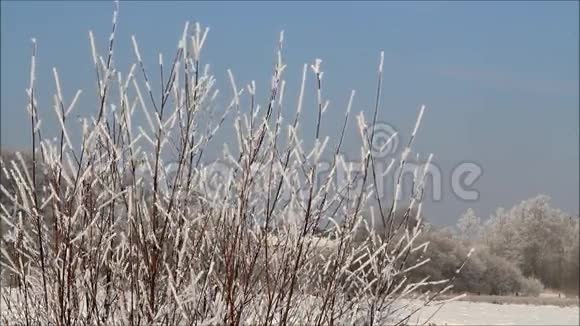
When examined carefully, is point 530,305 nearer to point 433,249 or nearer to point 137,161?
point 433,249

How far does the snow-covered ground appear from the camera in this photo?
8.24m

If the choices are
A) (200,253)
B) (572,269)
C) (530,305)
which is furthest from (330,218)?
(572,269)

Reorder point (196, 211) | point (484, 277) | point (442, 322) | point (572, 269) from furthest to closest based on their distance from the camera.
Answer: point (572, 269)
point (484, 277)
point (442, 322)
point (196, 211)

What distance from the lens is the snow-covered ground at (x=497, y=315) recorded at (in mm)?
8242

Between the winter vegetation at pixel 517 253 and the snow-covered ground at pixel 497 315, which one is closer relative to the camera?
the snow-covered ground at pixel 497 315

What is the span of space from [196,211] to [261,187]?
350 millimetres

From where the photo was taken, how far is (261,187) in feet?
9.60

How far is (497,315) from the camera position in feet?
29.4

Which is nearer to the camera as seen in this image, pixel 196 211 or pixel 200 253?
pixel 200 253

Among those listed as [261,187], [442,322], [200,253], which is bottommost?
[442,322]

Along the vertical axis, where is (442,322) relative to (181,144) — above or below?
below

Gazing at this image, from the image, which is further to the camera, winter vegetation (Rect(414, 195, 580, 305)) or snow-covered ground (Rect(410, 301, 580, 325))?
winter vegetation (Rect(414, 195, 580, 305))

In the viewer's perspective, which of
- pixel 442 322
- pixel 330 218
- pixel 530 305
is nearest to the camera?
pixel 330 218

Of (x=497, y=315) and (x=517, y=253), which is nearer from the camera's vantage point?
(x=497, y=315)
